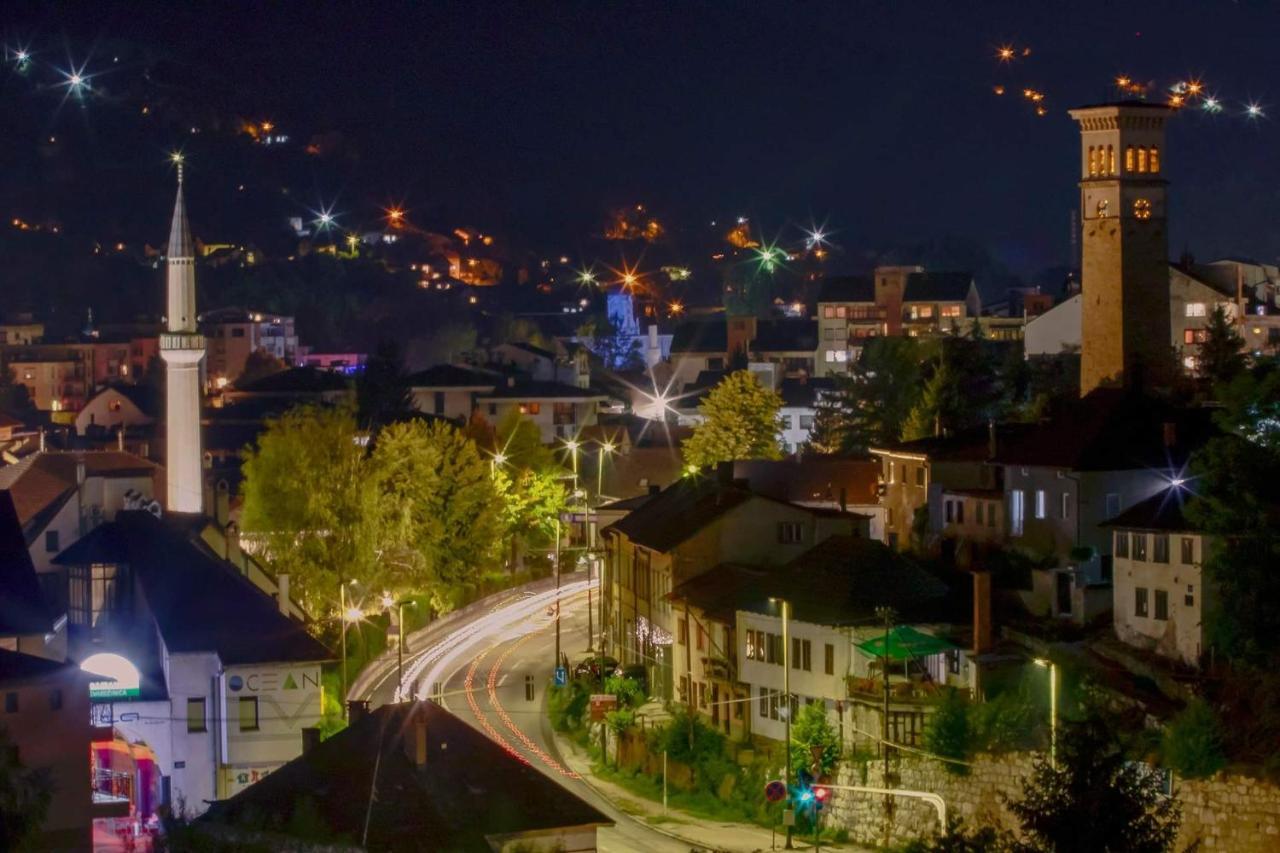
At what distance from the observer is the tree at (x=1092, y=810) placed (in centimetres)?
2080

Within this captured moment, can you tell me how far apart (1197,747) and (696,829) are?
335 inches

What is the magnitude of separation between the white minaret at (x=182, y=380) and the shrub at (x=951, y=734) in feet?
108

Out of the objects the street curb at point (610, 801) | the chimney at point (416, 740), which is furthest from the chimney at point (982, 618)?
the chimney at point (416, 740)

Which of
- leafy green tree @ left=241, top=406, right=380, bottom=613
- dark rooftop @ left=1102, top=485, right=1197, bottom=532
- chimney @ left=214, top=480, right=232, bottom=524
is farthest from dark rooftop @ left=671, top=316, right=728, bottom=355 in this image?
dark rooftop @ left=1102, top=485, right=1197, bottom=532

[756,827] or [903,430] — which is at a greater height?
[903,430]

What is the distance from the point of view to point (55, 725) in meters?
32.5

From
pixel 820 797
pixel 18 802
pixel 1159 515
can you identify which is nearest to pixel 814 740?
pixel 820 797

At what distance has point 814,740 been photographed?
35.0m

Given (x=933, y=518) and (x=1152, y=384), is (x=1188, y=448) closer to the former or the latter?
(x=933, y=518)

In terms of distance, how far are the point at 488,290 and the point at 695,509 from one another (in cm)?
10857

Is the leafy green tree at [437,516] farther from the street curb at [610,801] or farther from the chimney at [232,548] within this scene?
the street curb at [610,801]

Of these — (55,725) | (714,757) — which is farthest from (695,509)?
(55,725)

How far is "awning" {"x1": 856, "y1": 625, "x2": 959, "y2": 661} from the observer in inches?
1369

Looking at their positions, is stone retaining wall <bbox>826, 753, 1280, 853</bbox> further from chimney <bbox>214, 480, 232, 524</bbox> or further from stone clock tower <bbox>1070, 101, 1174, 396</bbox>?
chimney <bbox>214, 480, 232, 524</bbox>
